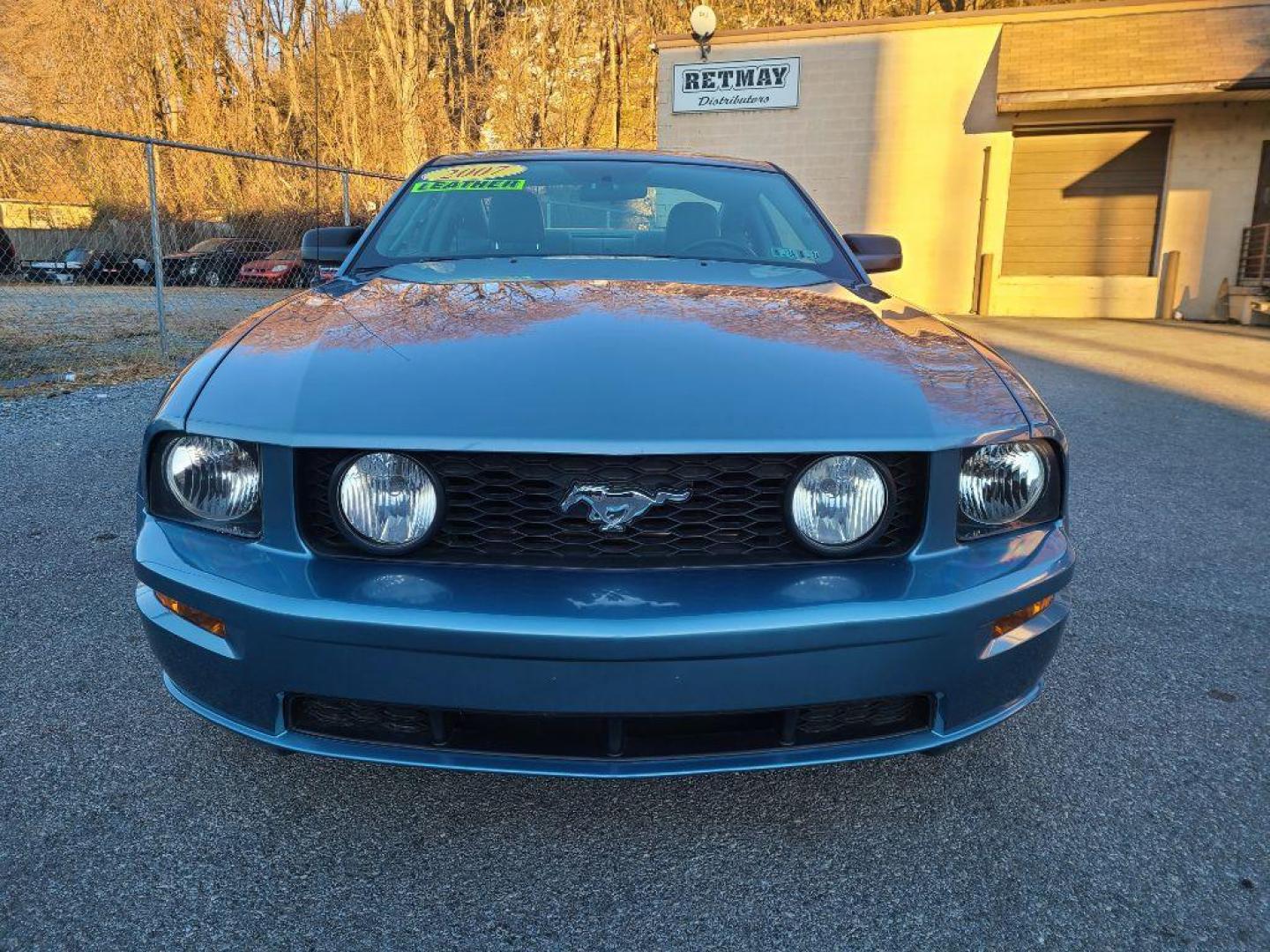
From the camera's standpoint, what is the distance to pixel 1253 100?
41.9 ft

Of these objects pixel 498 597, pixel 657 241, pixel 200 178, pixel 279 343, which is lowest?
pixel 498 597

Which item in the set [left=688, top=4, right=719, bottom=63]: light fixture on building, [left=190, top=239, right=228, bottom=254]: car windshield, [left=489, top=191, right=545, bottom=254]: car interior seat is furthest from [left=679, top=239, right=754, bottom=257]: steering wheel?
[left=688, top=4, right=719, bottom=63]: light fixture on building

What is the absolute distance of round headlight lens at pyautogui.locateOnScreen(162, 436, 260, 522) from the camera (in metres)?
1.57

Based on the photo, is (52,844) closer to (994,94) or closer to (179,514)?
(179,514)

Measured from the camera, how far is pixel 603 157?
316cm

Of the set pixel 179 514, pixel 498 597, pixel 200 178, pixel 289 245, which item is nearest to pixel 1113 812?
pixel 498 597

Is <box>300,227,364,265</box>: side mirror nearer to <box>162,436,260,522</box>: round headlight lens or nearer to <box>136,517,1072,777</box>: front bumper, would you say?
<box>162,436,260,522</box>: round headlight lens

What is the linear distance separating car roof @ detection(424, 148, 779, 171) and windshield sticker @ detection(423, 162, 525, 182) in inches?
2.1

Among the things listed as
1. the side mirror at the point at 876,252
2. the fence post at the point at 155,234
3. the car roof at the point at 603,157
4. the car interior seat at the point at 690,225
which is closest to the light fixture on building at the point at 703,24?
the fence post at the point at 155,234

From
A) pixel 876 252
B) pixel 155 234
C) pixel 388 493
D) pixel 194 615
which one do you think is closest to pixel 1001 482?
pixel 388 493

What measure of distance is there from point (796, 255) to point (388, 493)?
5.65 ft

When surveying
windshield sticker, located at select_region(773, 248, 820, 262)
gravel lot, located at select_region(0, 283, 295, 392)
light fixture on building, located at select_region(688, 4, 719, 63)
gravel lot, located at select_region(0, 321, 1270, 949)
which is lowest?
gravel lot, located at select_region(0, 321, 1270, 949)

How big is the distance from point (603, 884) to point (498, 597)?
0.56 metres

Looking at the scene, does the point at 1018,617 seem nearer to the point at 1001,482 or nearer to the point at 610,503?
the point at 1001,482
